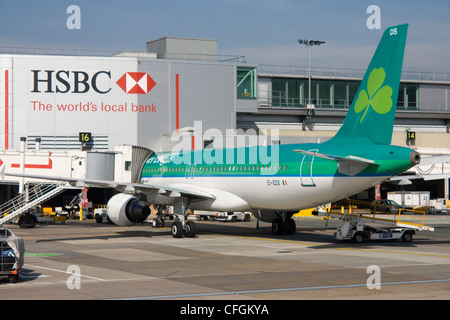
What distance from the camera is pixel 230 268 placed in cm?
2252

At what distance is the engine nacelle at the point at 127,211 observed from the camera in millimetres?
36562

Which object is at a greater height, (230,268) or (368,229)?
(368,229)

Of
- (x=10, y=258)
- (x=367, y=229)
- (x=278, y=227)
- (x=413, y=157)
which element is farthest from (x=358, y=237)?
(x=10, y=258)

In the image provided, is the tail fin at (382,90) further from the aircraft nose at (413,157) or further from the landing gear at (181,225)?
the landing gear at (181,225)

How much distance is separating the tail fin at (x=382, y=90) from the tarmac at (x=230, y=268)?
5.45 meters

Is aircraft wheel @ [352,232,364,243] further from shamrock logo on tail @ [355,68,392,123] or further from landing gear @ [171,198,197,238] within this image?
landing gear @ [171,198,197,238]

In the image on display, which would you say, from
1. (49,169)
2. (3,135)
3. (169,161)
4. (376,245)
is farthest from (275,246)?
(3,135)

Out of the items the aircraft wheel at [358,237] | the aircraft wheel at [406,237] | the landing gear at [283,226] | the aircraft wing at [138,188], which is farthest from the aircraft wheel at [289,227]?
the aircraft wheel at [406,237]

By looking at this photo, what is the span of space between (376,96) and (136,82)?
117 feet

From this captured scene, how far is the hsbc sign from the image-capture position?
57.8 meters

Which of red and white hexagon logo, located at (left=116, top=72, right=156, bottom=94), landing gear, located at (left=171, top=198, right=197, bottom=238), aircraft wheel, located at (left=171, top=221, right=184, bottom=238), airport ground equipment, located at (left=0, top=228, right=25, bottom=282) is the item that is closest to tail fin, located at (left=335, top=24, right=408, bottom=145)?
landing gear, located at (left=171, top=198, right=197, bottom=238)

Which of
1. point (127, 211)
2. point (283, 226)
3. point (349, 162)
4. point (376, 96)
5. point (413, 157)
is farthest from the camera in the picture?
point (283, 226)

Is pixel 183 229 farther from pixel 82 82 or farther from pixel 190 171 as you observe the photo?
pixel 82 82

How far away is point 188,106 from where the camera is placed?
61375 millimetres
